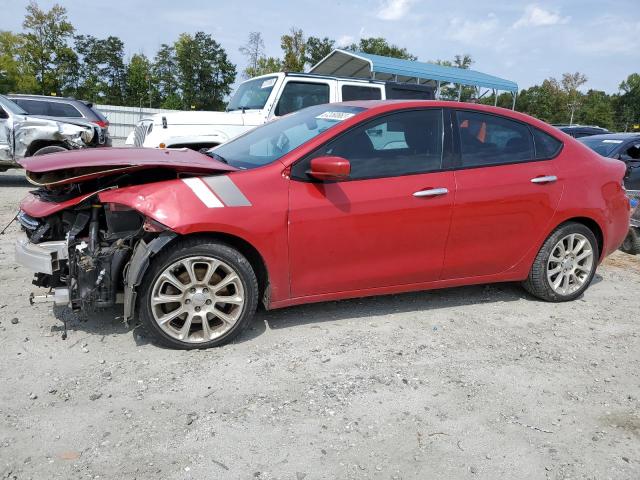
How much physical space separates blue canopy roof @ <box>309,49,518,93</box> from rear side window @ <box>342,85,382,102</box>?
5.60 m

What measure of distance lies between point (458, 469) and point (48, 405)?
2.12 metres

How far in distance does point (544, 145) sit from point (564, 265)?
3.50ft

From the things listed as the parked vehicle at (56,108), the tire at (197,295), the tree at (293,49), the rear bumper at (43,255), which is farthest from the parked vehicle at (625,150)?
the tree at (293,49)

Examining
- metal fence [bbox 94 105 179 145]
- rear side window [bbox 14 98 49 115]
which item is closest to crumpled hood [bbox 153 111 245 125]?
Result: rear side window [bbox 14 98 49 115]

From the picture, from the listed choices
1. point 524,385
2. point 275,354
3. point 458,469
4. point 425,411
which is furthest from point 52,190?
point 524,385

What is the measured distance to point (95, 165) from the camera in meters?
3.24

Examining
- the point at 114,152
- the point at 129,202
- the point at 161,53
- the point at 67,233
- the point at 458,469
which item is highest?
the point at 161,53

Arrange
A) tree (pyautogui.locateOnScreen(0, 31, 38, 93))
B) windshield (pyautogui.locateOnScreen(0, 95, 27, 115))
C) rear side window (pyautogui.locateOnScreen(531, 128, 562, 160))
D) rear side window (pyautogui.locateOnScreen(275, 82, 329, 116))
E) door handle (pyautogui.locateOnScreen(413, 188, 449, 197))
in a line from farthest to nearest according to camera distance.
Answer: tree (pyautogui.locateOnScreen(0, 31, 38, 93)) → windshield (pyautogui.locateOnScreen(0, 95, 27, 115)) → rear side window (pyautogui.locateOnScreen(275, 82, 329, 116)) → rear side window (pyautogui.locateOnScreen(531, 128, 562, 160)) → door handle (pyautogui.locateOnScreen(413, 188, 449, 197))

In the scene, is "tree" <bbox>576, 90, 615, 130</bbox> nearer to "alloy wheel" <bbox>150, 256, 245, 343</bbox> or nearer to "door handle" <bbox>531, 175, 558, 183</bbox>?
"door handle" <bbox>531, 175, 558, 183</bbox>

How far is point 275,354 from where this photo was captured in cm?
337

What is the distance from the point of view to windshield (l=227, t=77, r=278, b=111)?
8164 millimetres

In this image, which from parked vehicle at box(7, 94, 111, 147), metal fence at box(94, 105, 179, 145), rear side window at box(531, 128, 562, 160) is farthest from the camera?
metal fence at box(94, 105, 179, 145)

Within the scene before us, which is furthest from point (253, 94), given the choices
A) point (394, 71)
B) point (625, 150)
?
point (394, 71)

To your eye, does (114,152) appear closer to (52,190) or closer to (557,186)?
(52,190)
